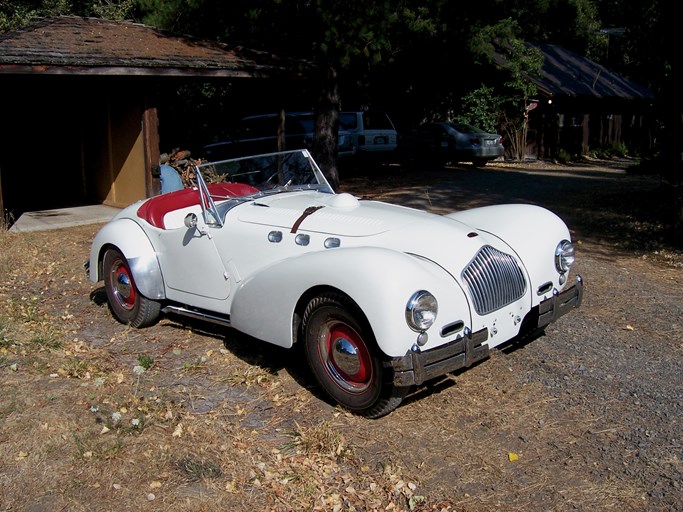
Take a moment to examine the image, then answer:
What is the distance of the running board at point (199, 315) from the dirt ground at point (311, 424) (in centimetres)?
27

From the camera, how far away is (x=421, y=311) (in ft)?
13.7

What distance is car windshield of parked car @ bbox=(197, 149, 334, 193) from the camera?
242 inches

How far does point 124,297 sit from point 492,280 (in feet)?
11.3

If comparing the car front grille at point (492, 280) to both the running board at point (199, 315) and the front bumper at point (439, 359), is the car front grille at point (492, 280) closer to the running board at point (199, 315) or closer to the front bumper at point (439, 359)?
the front bumper at point (439, 359)

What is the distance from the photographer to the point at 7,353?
18.8ft

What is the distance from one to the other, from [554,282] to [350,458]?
211cm

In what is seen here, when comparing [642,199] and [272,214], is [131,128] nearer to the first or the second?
[272,214]

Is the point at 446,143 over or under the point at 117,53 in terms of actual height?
under

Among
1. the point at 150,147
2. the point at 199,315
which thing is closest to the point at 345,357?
the point at 199,315

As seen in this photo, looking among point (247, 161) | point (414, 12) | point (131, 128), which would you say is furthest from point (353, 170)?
point (247, 161)

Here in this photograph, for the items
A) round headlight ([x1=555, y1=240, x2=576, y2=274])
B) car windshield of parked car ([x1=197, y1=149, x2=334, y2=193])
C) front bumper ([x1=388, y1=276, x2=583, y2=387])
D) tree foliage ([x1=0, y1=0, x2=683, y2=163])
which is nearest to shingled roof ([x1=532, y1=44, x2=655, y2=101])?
tree foliage ([x1=0, y1=0, x2=683, y2=163])

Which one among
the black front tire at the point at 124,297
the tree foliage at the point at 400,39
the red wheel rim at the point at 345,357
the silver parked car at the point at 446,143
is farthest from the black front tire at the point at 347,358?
the silver parked car at the point at 446,143

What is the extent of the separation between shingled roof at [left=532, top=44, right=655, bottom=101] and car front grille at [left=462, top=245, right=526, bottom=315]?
21.8m

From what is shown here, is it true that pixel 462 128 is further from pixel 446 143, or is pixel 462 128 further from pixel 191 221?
pixel 191 221
